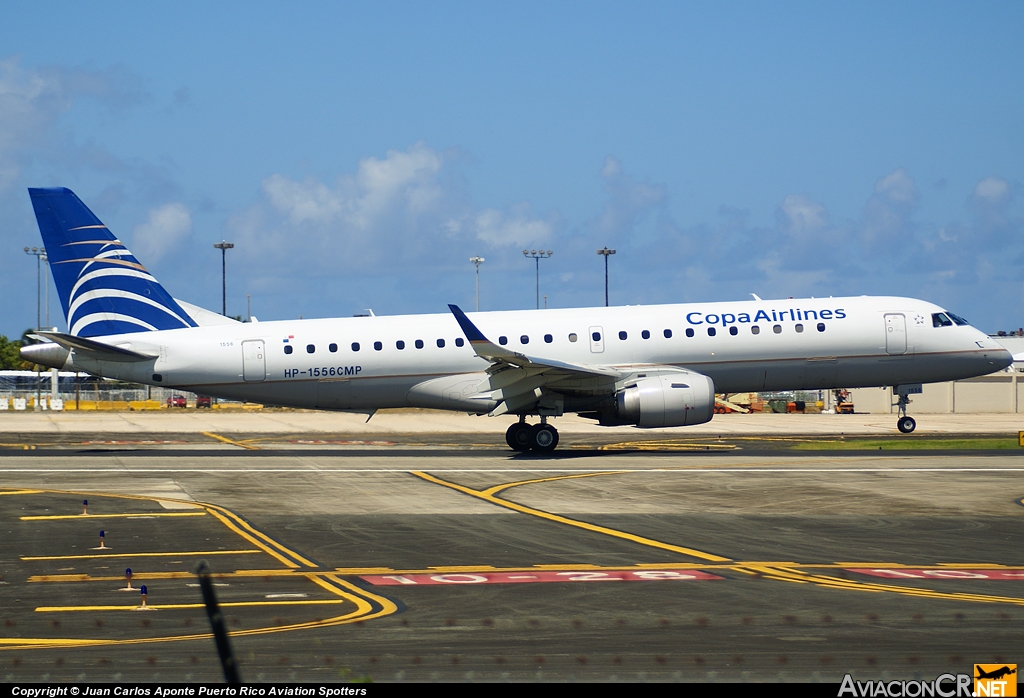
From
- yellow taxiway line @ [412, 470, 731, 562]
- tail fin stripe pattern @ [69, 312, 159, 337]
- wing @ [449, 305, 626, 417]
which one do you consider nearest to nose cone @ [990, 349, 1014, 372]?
wing @ [449, 305, 626, 417]

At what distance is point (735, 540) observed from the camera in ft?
53.8

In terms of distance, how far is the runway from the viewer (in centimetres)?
895

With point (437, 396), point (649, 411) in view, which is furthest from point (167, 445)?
A: point (649, 411)

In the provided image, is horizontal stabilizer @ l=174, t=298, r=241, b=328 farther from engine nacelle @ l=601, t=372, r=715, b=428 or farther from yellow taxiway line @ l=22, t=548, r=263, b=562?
yellow taxiway line @ l=22, t=548, r=263, b=562

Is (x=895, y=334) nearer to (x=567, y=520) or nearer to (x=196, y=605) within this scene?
(x=567, y=520)

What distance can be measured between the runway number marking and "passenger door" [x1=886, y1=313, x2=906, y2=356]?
22103 millimetres

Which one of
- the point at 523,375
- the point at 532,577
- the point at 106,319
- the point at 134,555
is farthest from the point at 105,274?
the point at 532,577

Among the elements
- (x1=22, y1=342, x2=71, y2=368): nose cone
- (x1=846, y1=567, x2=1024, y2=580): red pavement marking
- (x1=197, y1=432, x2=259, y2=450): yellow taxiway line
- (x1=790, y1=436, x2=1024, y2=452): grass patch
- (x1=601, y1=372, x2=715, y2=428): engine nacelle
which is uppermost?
(x1=22, y1=342, x2=71, y2=368): nose cone

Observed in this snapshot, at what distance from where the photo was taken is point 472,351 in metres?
32.6

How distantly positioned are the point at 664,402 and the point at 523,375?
164 inches

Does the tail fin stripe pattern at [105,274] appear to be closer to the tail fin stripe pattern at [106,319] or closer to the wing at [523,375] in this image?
the tail fin stripe pattern at [106,319]

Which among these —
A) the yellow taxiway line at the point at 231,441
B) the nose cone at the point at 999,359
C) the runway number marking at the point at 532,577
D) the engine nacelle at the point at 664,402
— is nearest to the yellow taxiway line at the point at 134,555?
the runway number marking at the point at 532,577

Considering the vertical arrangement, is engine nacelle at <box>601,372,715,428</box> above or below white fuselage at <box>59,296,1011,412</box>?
below

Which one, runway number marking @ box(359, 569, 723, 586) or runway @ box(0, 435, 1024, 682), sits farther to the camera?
runway number marking @ box(359, 569, 723, 586)
